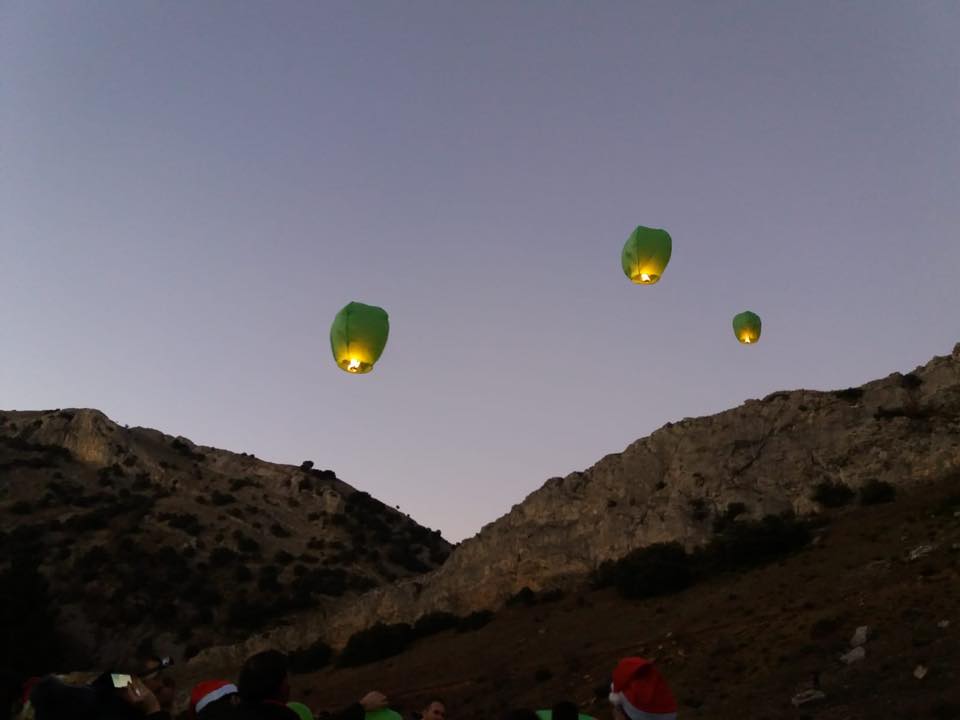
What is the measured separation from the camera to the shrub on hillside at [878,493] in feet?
94.0

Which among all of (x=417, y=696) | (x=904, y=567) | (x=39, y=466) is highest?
(x=39, y=466)

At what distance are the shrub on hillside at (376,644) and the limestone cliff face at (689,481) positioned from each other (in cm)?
195

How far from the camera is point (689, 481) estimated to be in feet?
116

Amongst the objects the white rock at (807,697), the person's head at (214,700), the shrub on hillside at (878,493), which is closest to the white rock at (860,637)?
the white rock at (807,697)

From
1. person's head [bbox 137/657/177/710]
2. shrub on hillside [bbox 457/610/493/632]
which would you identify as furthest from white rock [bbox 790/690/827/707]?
shrub on hillside [bbox 457/610/493/632]

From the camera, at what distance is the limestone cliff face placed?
103 feet

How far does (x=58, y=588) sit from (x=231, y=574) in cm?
1109

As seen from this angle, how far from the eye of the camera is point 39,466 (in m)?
67.0

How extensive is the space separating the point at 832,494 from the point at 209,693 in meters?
30.9

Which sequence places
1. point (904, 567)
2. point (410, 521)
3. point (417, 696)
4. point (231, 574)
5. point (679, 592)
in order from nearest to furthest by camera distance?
point (904, 567)
point (417, 696)
point (679, 592)
point (231, 574)
point (410, 521)

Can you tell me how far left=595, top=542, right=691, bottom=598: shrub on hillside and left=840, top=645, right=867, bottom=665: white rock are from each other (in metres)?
11.8

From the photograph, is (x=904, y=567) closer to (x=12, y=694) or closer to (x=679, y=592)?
(x=679, y=592)

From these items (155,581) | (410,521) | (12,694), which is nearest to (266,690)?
(12,694)

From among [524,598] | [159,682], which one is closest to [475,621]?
[524,598]
